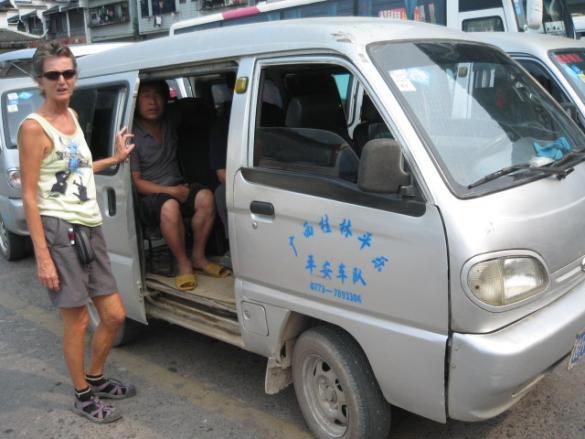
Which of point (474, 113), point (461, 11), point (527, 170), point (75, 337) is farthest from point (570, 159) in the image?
point (461, 11)

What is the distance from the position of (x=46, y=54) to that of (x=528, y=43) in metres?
4.39

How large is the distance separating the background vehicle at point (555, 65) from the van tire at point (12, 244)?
539 centimetres

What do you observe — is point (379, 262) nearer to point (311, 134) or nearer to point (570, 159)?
point (311, 134)

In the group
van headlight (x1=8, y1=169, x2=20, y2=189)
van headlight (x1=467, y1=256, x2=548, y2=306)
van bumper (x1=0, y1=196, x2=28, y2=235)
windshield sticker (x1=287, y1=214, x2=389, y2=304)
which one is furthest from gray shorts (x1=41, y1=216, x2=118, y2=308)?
van headlight (x1=8, y1=169, x2=20, y2=189)

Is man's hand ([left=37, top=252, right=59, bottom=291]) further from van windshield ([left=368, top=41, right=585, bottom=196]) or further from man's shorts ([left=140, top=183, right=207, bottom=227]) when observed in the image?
van windshield ([left=368, top=41, right=585, bottom=196])

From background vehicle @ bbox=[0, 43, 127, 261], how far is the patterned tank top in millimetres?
3670

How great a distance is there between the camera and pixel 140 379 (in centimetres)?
412

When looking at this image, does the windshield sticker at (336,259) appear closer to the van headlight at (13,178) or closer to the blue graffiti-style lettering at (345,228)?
the blue graffiti-style lettering at (345,228)

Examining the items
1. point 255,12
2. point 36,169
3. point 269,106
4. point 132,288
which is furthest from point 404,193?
point 255,12

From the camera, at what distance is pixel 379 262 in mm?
2648

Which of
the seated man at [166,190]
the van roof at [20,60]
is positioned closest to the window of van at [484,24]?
the van roof at [20,60]

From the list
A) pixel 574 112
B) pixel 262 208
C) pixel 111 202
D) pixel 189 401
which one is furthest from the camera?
pixel 574 112

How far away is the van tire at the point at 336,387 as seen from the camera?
2.87 metres

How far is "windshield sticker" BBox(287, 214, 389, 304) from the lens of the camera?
8.81 ft
